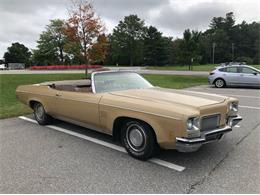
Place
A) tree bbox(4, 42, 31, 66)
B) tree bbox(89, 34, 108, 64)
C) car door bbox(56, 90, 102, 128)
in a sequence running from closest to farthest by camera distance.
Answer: car door bbox(56, 90, 102, 128) < tree bbox(89, 34, 108, 64) < tree bbox(4, 42, 31, 66)

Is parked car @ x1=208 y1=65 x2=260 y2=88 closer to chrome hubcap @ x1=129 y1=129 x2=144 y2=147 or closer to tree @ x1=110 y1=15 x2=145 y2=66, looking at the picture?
chrome hubcap @ x1=129 y1=129 x2=144 y2=147

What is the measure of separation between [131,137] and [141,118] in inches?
18.0

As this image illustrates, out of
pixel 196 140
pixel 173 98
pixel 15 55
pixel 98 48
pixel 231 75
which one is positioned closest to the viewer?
pixel 196 140

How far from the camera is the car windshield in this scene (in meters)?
4.62

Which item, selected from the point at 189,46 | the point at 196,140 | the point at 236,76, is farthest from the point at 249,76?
the point at 189,46

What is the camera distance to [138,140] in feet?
12.4

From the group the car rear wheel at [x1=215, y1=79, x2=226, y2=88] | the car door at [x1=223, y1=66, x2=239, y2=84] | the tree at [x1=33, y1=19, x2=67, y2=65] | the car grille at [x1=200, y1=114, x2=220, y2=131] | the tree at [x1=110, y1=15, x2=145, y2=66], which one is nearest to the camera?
the car grille at [x1=200, y1=114, x2=220, y2=131]

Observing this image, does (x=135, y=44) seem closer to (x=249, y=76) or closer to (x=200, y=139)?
(x=249, y=76)

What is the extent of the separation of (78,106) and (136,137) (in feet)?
4.61

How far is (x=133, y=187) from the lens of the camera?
2.98 metres

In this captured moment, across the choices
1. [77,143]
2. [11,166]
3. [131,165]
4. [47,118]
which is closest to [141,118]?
[131,165]

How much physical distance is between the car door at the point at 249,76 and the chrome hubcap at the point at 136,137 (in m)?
11.4

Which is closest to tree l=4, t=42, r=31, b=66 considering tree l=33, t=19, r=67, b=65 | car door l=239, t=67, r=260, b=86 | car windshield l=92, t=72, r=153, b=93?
tree l=33, t=19, r=67, b=65

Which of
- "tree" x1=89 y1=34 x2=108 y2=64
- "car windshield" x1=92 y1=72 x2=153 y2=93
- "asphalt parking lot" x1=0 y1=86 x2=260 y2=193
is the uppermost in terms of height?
"tree" x1=89 y1=34 x2=108 y2=64
